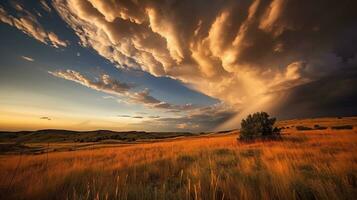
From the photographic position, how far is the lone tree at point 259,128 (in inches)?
639

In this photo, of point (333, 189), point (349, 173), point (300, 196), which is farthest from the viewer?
point (349, 173)

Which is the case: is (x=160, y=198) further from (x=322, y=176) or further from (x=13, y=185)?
(x=13, y=185)

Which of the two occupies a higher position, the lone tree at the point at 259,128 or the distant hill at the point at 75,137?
the distant hill at the point at 75,137

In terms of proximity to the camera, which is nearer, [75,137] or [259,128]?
[259,128]

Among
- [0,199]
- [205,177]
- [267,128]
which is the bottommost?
[0,199]

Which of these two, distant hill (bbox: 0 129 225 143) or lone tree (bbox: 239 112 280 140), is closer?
lone tree (bbox: 239 112 280 140)

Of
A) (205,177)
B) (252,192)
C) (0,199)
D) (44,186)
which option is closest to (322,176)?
(252,192)

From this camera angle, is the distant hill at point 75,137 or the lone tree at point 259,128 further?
the distant hill at point 75,137

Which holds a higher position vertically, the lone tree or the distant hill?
the distant hill

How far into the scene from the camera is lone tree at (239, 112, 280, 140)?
16234mm

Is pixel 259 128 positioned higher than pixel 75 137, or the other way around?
pixel 75 137

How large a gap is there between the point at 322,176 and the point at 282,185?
5.05 ft

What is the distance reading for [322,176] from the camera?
152 inches

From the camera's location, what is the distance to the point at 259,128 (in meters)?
16.3
